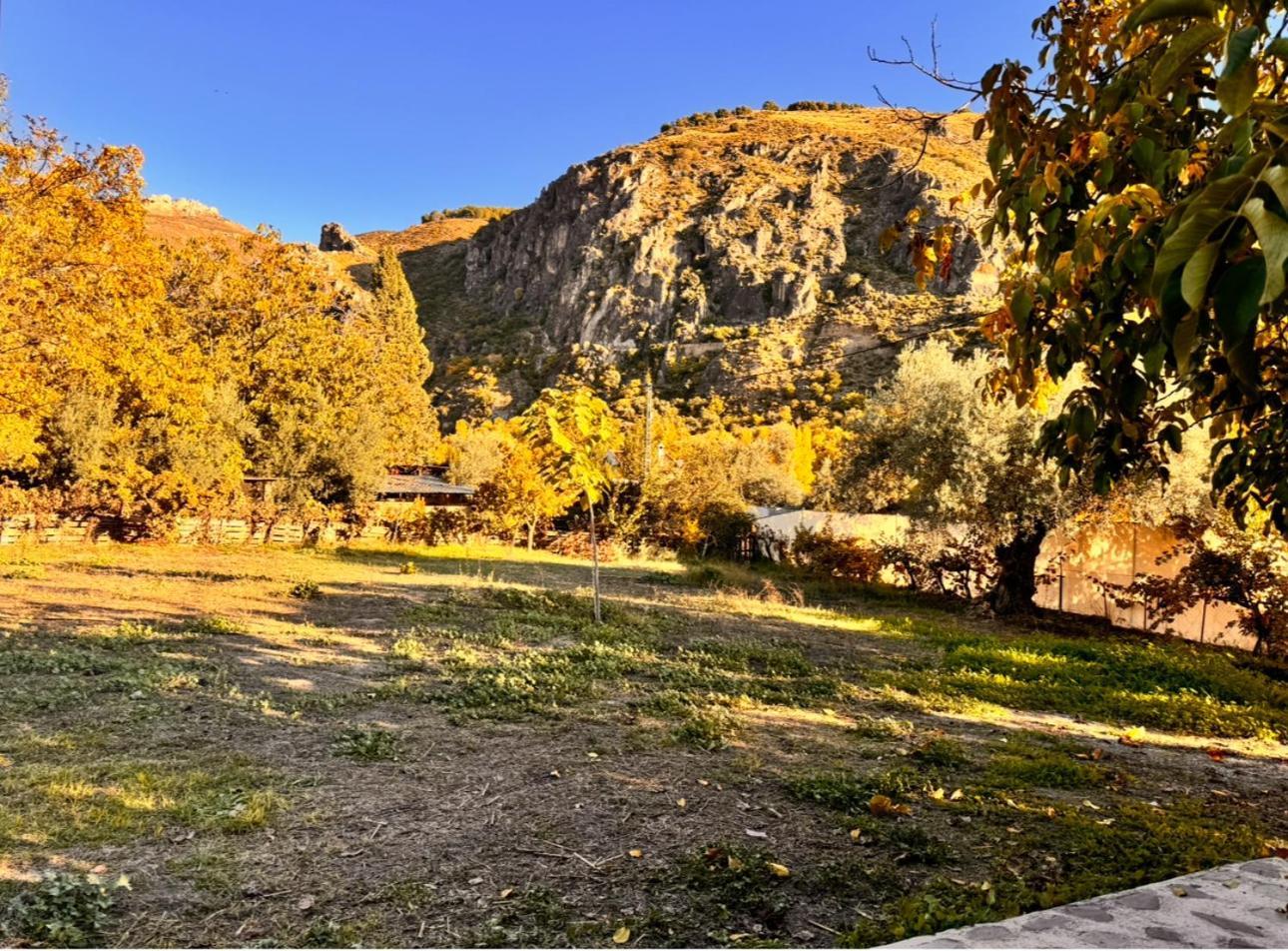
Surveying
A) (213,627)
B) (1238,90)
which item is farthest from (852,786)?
(213,627)

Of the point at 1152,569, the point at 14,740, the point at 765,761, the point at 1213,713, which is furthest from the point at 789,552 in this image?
the point at 14,740

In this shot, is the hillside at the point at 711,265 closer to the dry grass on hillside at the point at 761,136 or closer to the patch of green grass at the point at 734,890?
the dry grass on hillside at the point at 761,136

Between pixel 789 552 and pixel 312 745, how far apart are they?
2039 centimetres

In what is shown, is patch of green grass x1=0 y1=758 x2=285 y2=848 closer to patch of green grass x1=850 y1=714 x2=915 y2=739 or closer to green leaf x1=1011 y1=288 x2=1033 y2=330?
green leaf x1=1011 y1=288 x2=1033 y2=330

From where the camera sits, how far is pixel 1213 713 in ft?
26.5

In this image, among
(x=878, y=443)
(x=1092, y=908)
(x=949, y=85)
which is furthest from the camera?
(x=878, y=443)

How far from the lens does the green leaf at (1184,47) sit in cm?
143

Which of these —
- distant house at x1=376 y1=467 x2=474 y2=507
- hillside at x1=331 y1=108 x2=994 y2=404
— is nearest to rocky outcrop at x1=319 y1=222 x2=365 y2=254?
hillside at x1=331 y1=108 x2=994 y2=404

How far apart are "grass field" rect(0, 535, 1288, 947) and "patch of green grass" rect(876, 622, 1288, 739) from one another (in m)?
0.06

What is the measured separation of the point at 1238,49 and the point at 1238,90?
65mm

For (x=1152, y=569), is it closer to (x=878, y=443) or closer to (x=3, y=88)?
(x=878, y=443)

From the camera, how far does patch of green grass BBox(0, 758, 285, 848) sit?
3.96 m

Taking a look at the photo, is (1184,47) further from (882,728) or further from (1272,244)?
(882,728)

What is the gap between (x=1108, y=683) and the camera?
9.45m
